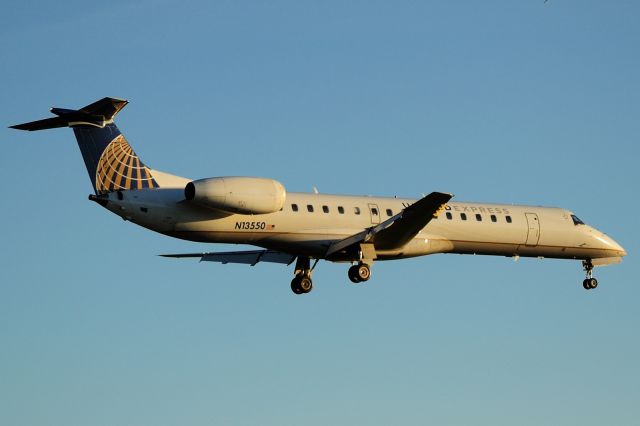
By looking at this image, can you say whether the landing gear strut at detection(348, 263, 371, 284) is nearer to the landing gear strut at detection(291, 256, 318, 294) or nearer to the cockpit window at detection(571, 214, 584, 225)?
the landing gear strut at detection(291, 256, 318, 294)

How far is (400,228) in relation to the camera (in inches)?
1446

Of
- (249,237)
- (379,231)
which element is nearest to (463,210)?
(379,231)

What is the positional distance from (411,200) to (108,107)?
10382mm

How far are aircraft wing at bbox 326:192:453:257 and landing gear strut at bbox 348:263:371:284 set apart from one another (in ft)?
2.43

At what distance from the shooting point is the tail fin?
34.1 meters

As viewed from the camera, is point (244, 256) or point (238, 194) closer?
point (238, 194)

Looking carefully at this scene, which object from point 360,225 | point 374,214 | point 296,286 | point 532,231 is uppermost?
point 532,231

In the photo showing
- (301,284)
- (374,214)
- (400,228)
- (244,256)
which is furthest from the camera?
(244,256)

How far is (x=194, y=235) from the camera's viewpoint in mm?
34812

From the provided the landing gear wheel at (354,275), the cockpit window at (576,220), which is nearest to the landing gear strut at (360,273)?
the landing gear wheel at (354,275)

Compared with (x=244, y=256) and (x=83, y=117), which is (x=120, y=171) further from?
(x=244, y=256)

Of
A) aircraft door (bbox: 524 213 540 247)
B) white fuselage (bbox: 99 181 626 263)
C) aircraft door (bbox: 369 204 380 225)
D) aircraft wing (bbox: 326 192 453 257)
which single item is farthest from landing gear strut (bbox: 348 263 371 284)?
aircraft door (bbox: 524 213 540 247)

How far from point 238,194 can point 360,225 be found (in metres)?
4.99

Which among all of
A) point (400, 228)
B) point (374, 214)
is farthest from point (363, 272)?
point (374, 214)
